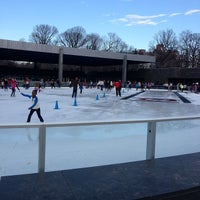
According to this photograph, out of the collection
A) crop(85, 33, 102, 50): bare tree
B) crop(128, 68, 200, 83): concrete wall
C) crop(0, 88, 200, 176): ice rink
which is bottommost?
crop(0, 88, 200, 176): ice rink

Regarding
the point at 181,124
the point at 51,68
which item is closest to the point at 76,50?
the point at 51,68

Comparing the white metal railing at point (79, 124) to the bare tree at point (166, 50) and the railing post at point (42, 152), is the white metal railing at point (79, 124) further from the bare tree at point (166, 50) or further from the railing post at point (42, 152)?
the bare tree at point (166, 50)

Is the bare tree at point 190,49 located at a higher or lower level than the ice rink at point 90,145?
higher

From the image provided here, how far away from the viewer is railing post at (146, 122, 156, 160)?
14.9ft

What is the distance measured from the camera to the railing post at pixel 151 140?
14.9ft

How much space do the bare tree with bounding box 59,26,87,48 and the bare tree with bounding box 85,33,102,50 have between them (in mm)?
1785

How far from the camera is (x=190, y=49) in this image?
283 ft

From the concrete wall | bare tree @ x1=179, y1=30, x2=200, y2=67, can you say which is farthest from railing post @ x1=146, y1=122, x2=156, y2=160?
bare tree @ x1=179, y1=30, x2=200, y2=67

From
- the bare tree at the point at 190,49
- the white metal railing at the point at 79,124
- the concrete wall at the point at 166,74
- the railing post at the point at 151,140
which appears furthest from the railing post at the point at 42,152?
the bare tree at the point at 190,49

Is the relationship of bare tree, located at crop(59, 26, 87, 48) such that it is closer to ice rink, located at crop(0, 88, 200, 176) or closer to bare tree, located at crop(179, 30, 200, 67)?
bare tree, located at crop(179, 30, 200, 67)

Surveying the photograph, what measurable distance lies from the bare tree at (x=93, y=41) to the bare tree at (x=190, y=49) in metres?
25.3

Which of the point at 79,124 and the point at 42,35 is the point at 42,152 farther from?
the point at 42,35

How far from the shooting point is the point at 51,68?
235ft

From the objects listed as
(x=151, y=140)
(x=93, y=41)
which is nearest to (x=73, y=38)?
(x=93, y=41)
